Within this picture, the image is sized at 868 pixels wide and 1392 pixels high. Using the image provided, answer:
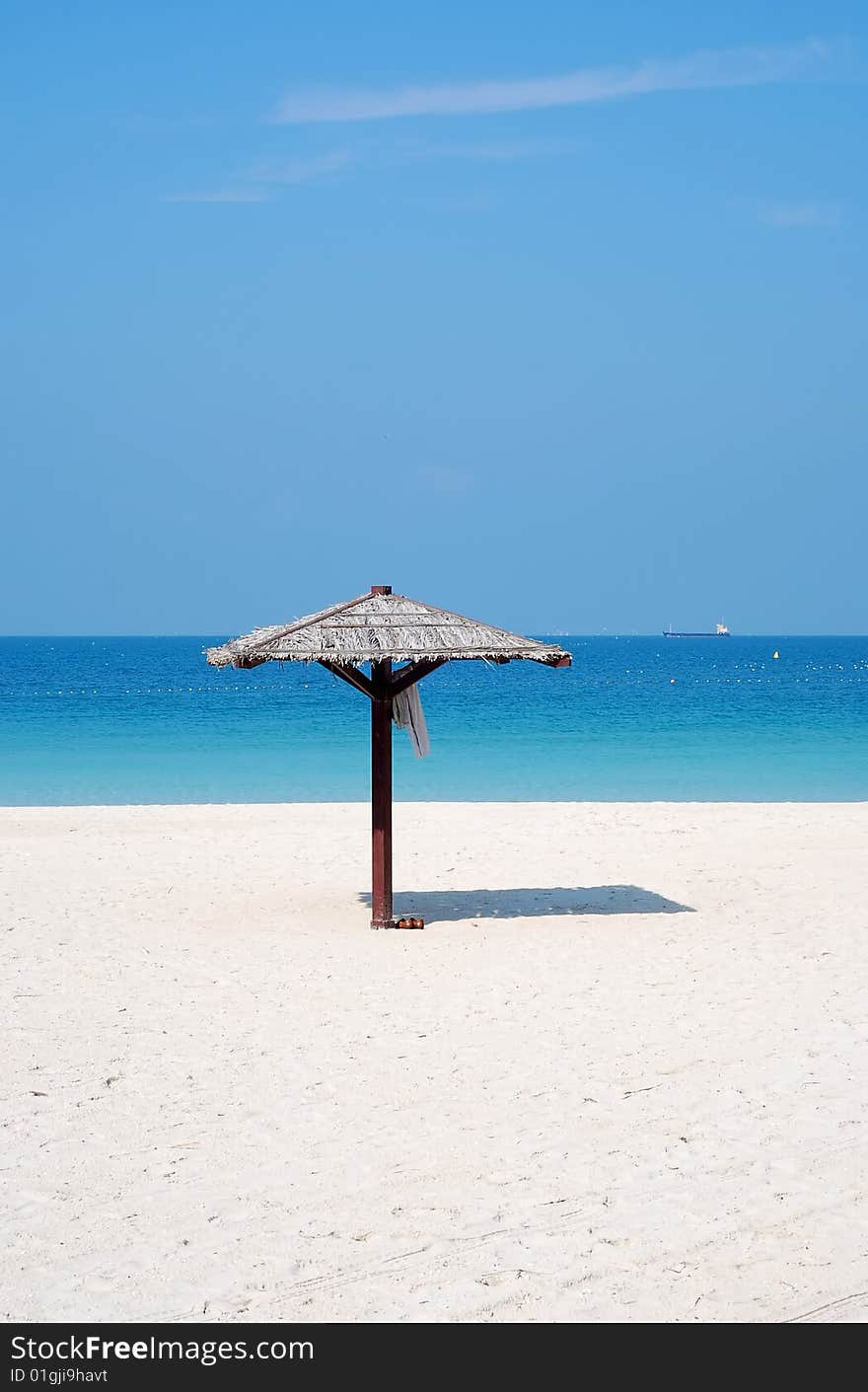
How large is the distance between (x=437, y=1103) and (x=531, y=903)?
15.5 feet

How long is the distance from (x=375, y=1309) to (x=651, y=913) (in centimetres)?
612

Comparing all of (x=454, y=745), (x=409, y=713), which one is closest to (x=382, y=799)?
(x=409, y=713)

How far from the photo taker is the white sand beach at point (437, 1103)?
12.6 feet

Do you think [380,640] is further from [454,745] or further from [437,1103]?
[454,745]

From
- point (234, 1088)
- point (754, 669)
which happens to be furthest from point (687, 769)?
point (754, 669)

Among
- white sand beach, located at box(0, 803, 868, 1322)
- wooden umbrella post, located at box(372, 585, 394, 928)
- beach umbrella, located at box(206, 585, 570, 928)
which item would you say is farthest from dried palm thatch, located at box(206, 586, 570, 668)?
white sand beach, located at box(0, 803, 868, 1322)

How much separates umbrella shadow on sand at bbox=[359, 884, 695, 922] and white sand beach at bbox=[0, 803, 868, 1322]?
0.05 m

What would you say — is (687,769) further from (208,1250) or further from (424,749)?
(208,1250)

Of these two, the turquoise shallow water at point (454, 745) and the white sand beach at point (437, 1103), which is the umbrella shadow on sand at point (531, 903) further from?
the turquoise shallow water at point (454, 745)

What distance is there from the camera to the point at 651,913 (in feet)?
31.2

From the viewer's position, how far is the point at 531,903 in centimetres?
1002

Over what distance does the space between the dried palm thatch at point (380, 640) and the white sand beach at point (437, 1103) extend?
1.87 metres

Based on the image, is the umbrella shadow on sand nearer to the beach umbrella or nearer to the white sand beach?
the white sand beach

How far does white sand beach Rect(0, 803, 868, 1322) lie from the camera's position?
384cm
